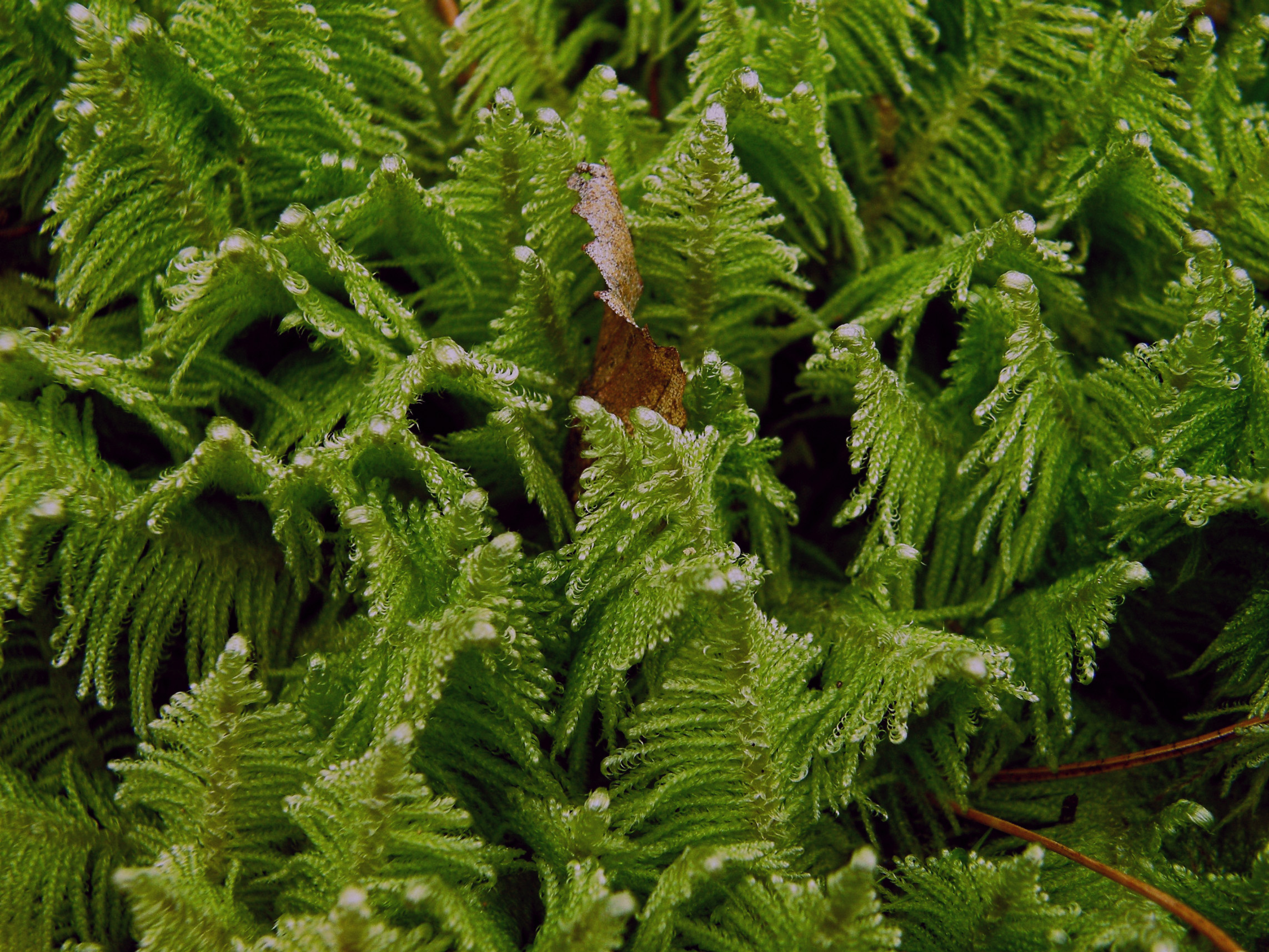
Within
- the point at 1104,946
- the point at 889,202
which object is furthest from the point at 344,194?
the point at 1104,946

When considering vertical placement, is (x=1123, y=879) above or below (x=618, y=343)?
below

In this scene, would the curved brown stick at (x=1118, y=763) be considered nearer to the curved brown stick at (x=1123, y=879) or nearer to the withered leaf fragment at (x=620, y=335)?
the curved brown stick at (x=1123, y=879)

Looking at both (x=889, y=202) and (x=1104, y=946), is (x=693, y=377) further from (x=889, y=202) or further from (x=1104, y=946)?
(x=1104, y=946)

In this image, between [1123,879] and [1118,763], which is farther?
[1118,763]

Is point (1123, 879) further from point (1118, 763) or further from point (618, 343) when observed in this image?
point (618, 343)

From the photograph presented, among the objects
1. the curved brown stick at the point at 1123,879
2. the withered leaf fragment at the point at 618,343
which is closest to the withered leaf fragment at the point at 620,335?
the withered leaf fragment at the point at 618,343

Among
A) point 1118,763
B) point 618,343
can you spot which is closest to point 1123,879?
point 1118,763
